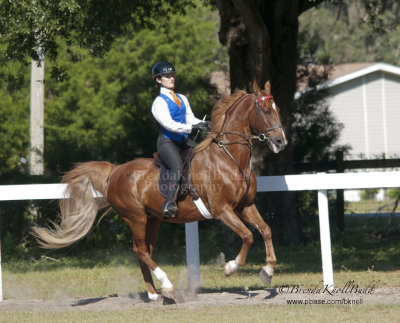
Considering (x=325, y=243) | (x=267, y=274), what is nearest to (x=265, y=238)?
(x=267, y=274)

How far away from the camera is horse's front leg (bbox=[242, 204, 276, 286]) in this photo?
781 cm

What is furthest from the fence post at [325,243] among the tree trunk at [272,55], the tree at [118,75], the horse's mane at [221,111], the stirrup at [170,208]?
the tree at [118,75]

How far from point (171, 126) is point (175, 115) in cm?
28

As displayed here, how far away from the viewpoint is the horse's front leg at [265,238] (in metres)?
7.81

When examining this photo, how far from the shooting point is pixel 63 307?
820cm

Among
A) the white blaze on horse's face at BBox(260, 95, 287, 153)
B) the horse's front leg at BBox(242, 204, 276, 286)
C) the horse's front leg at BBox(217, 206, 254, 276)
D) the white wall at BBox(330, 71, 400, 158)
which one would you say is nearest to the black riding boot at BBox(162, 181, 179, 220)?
the horse's front leg at BBox(217, 206, 254, 276)

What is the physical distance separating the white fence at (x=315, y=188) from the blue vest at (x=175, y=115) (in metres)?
1.24

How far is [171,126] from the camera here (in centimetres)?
805

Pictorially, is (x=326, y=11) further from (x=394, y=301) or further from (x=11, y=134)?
(x=394, y=301)

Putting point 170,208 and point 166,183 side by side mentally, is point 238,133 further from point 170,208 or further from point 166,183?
point 170,208

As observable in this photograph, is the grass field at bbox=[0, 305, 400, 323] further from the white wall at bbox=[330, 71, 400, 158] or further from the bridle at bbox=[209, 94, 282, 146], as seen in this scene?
the white wall at bbox=[330, 71, 400, 158]

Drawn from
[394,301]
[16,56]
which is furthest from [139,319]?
[16,56]

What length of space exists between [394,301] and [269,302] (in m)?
1.42

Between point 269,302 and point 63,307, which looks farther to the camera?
point 63,307
